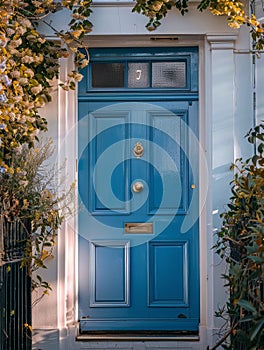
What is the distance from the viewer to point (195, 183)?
6754 millimetres

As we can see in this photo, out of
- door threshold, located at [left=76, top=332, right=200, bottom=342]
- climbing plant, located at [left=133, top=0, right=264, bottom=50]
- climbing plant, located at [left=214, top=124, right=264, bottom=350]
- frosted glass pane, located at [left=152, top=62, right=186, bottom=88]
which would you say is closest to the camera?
climbing plant, located at [left=214, top=124, right=264, bottom=350]

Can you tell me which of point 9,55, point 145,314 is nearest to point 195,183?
point 145,314

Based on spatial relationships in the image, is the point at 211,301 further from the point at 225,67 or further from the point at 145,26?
the point at 145,26

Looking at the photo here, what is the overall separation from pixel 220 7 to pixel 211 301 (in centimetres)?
261

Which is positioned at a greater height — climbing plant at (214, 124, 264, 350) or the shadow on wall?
climbing plant at (214, 124, 264, 350)

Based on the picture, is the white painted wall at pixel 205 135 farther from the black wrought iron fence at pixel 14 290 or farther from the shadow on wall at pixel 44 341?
the black wrought iron fence at pixel 14 290

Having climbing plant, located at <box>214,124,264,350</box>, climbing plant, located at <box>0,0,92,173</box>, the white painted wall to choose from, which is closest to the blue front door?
the white painted wall

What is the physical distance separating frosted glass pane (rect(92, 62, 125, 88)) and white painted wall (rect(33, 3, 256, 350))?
305 mm

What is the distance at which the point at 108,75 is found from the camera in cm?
686

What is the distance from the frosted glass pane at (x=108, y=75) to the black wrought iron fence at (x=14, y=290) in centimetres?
191

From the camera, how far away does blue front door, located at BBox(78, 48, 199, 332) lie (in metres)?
6.73

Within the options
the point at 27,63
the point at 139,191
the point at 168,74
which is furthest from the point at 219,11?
the point at 139,191

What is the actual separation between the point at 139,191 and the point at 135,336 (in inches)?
53.6

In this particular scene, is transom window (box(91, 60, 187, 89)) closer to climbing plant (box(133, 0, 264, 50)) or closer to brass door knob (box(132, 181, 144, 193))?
climbing plant (box(133, 0, 264, 50))
